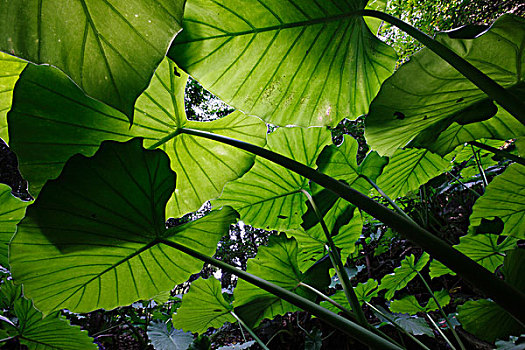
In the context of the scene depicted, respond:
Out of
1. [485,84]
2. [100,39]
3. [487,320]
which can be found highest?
[100,39]

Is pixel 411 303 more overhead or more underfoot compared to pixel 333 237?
more underfoot

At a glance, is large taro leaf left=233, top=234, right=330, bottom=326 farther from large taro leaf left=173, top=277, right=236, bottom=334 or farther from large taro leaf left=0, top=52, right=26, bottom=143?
large taro leaf left=0, top=52, right=26, bottom=143

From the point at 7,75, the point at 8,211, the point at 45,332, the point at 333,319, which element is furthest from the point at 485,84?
the point at 45,332

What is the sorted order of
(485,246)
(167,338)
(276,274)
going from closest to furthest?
(276,274) → (485,246) → (167,338)

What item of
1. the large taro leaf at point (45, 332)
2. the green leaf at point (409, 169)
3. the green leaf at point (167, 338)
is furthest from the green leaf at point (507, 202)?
the green leaf at point (167, 338)

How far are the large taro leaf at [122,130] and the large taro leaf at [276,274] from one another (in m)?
0.36

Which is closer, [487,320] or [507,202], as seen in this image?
[507,202]

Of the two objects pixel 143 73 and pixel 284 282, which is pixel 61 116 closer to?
pixel 143 73

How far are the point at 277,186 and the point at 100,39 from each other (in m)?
0.92

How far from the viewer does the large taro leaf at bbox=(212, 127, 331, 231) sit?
109cm

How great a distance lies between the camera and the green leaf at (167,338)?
2113mm

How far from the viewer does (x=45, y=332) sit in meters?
1.36

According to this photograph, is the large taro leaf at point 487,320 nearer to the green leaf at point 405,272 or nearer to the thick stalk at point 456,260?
the green leaf at point 405,272

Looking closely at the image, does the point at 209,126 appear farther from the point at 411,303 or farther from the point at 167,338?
the point at 167,338
